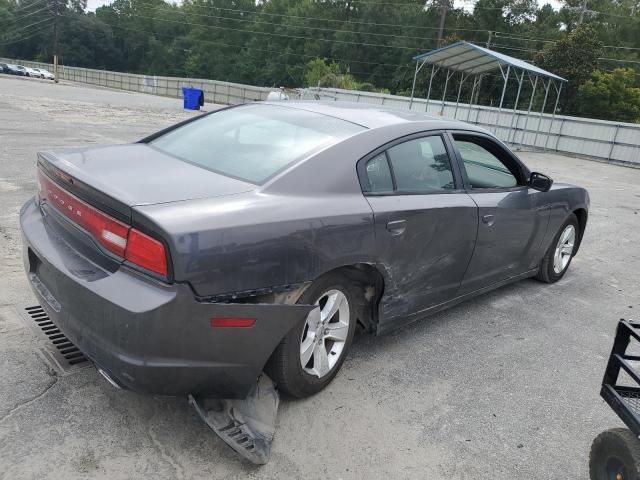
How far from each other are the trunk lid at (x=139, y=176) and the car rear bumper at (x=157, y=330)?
0.33 m

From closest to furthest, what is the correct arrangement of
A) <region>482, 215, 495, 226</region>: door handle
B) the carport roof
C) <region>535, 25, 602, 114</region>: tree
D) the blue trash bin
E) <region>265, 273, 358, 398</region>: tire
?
<region>265, 273, 358, 398</region>: tire → <region>482, 215, 495, 226</region>: door handle → the carport roof → the blue trash bin → <region>535, 25, 602, 114</region>: tree

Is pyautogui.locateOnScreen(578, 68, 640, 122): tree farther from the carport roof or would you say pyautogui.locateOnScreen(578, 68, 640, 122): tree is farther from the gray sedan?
the gray sedan

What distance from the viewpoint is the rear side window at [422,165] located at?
10.6ft

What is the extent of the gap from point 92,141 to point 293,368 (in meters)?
9.30

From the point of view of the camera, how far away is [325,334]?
9.52 feet

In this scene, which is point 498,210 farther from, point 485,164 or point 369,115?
point 369,115

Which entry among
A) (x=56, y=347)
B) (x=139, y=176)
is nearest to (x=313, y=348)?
(x=139, y=176)

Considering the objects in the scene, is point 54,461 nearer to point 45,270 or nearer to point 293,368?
point 45,270

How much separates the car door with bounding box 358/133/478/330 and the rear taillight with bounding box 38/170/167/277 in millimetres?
1246

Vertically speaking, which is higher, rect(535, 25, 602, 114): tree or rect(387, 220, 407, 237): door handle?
rect(535, 25, 602, 114): tree

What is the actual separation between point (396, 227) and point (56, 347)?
6.80ft

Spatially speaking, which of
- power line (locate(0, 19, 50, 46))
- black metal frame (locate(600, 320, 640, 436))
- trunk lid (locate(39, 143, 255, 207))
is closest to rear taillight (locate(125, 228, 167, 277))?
trunk lid (locate(39, 143, 255, 207))

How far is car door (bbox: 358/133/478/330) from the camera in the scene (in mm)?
3049

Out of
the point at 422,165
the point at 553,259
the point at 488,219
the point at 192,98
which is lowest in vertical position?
the point at 192,98
